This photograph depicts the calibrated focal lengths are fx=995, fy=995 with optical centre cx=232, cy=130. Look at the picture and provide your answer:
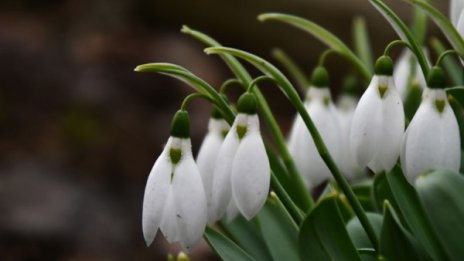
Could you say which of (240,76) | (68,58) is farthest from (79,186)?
(240,76)

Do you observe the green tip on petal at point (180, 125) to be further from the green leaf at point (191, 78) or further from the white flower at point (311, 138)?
the white flower at point (311, 138)

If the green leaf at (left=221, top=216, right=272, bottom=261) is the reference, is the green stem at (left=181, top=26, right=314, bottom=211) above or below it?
above

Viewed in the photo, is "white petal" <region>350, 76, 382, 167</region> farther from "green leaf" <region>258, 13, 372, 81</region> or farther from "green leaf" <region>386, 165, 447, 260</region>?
"green leaf" <region>258, 13, 372, 81</region>

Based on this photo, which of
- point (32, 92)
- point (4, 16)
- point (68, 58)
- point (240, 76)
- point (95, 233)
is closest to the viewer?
point (240, 76)

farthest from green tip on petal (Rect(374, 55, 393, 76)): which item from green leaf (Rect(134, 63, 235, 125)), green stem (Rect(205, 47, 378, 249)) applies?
green leaf (Rect(134, 63, 235, 125))

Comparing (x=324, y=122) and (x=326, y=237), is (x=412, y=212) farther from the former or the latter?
(x=324, y=122)

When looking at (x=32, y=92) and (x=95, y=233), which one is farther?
(x=32, y=92)

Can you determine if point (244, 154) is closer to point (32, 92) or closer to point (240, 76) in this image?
point (240, 76)
